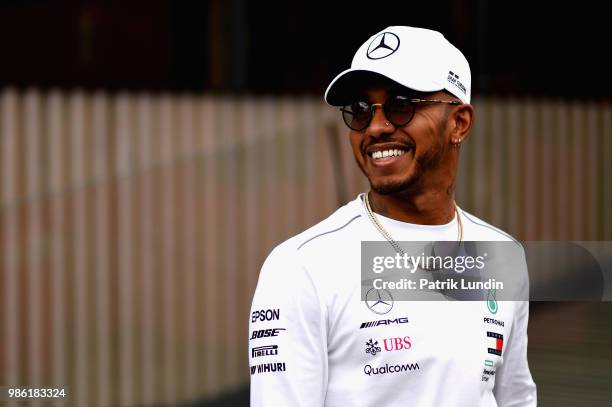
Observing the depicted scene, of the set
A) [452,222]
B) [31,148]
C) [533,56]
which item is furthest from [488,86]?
[452,222]

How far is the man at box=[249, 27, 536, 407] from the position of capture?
2.56m

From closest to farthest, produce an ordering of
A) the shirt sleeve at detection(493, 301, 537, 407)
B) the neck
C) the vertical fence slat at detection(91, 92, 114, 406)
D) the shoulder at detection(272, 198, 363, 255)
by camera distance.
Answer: the shoulder at detection(272, 198, 363, 255) < the neck < the shirt sleeve at detection(493, 301, 537, 407) < the vertical fence slat at detection(91, 92, 114, 406)

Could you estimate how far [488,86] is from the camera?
823 centimetres

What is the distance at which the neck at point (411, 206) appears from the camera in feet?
9.48

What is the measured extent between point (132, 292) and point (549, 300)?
12.7ft

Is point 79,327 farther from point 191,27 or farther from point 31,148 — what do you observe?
point 191,27

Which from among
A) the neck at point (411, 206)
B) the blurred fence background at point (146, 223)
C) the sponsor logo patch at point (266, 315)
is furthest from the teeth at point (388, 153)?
the blurred fence background at point (146, 223)

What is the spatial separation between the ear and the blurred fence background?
4.12 metres

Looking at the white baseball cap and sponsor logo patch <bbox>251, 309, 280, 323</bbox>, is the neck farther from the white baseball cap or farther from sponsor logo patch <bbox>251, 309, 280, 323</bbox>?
sponsor logo patch <bbox>251, 309, 280, 323</bbox>

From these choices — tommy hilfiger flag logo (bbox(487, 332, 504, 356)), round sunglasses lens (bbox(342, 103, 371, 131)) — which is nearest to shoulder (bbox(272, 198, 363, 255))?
round sunglasses lens (bbox(342, 103, 371, 131))

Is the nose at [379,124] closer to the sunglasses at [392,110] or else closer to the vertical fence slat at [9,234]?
the sunglasses at [392,110]

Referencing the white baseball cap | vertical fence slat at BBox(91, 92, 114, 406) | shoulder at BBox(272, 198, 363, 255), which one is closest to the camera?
shoulder at BBox(272, 198, 363, 255)

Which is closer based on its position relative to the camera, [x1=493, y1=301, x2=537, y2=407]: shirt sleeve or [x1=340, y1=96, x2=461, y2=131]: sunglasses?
[x1=340, y1=96, x2=461, y2=131]: sunglasses

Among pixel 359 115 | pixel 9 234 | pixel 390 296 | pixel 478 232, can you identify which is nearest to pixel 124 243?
pixel 9 234
